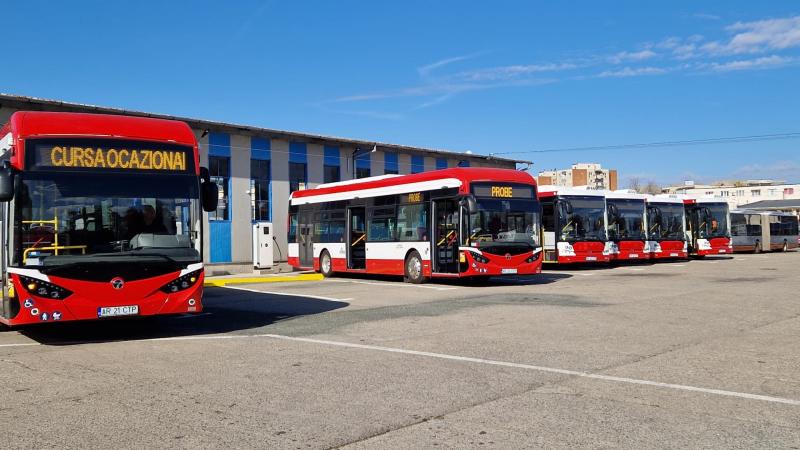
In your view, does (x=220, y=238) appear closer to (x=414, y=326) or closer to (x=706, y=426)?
(x=414, y=326)

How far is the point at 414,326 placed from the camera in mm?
11227

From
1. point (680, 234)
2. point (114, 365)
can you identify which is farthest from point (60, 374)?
point (680, 234)

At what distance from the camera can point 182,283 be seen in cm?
1027

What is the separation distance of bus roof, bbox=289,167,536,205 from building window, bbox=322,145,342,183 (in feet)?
40.1

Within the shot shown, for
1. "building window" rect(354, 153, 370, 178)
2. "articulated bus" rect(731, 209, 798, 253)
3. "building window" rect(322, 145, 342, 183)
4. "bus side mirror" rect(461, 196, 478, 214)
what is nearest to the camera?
"bus side mirror" rect(461, 196, 478, 214)

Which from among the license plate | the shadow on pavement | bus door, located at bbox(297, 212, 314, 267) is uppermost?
bus door, located at bbox(297, 212, 314, 267)

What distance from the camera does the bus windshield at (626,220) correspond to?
93.7 feet

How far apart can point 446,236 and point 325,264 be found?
23.5 ft

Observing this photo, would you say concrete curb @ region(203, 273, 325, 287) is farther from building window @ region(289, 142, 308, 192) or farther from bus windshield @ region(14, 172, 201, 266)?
building window @ region(289, 142, 308, 192)

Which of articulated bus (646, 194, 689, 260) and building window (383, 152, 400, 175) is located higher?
building window (383, 152, 400, 175)

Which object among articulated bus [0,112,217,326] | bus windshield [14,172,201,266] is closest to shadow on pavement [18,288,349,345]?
articulated bus [0,112,217,326]

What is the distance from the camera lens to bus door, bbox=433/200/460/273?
753 inches

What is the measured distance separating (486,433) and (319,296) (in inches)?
484

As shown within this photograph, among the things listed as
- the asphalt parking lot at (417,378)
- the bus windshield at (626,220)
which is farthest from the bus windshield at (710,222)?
the asphalt parking lot at (417,378)
